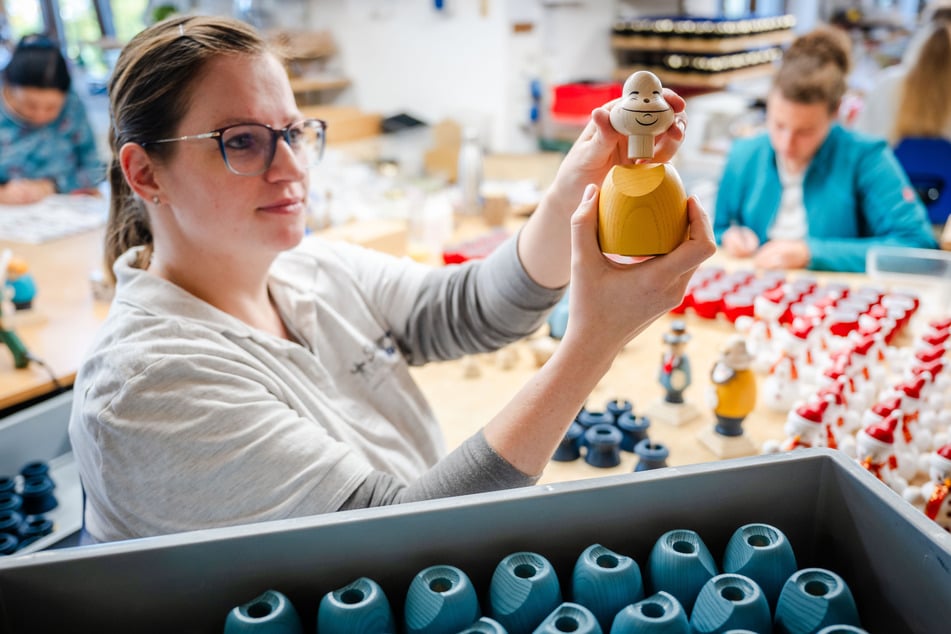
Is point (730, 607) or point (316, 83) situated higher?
point (316, 83)

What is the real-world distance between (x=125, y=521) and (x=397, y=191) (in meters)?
1.87

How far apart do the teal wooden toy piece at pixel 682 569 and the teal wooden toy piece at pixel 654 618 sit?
0.04 m

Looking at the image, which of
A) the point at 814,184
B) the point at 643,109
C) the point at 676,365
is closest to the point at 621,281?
the point at 643,109

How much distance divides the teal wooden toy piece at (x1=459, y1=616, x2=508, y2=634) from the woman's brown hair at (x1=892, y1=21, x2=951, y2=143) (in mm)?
2904

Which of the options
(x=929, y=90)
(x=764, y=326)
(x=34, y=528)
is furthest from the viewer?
(x=929, y=90)

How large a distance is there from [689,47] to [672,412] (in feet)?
9.98

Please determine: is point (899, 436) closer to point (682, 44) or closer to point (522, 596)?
point (522, 596)

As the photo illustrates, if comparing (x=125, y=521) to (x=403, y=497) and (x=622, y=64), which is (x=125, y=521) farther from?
(x=622, y=64)

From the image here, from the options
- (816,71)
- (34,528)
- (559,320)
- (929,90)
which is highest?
(816,71)

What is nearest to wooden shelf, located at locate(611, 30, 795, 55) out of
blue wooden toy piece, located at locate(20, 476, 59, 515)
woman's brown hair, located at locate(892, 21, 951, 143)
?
woman's brown hair, located at locate(892, 21, 951, 143)

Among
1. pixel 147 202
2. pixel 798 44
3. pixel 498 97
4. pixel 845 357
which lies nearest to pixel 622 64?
pixel 498 97

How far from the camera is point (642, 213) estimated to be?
0.73 meters

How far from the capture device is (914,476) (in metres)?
1.13

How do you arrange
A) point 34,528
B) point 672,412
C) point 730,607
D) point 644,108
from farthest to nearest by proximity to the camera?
point 34,528, point 672,412, point 644,108, point 730,607
